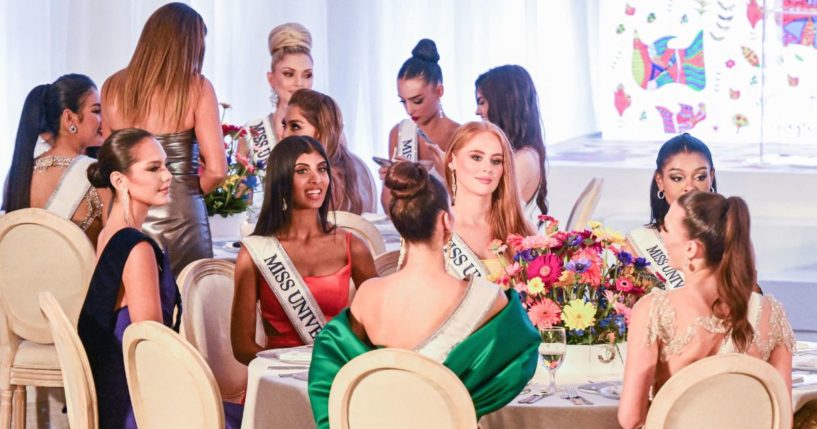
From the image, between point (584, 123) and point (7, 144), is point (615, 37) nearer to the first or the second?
point (584, 123)

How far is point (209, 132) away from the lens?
420 cm

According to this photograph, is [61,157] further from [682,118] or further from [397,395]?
[682,118]

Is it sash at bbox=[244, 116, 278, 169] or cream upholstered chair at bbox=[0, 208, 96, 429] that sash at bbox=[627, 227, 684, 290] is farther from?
sash at bbox=[244, 116, 278, 169]

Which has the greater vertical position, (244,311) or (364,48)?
(364,48)

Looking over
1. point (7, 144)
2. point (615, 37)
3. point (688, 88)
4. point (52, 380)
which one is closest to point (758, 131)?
point (688, 88)

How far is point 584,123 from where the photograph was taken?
882 centimetres

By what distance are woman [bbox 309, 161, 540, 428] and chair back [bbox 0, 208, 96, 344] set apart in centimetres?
155

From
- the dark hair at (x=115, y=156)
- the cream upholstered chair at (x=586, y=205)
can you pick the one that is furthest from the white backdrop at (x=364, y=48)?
the dark hair at (x=115, y=156)

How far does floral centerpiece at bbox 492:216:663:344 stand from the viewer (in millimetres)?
2945

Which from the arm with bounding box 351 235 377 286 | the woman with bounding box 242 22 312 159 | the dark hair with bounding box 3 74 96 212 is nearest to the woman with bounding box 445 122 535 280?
the arm with bounding box 351 235 377 286

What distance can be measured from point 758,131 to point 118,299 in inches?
237

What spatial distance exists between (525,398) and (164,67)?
1.87 m

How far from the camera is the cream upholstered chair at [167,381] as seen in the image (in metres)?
2.65

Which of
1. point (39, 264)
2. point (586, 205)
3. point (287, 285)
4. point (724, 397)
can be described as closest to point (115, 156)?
point (287, 285)
